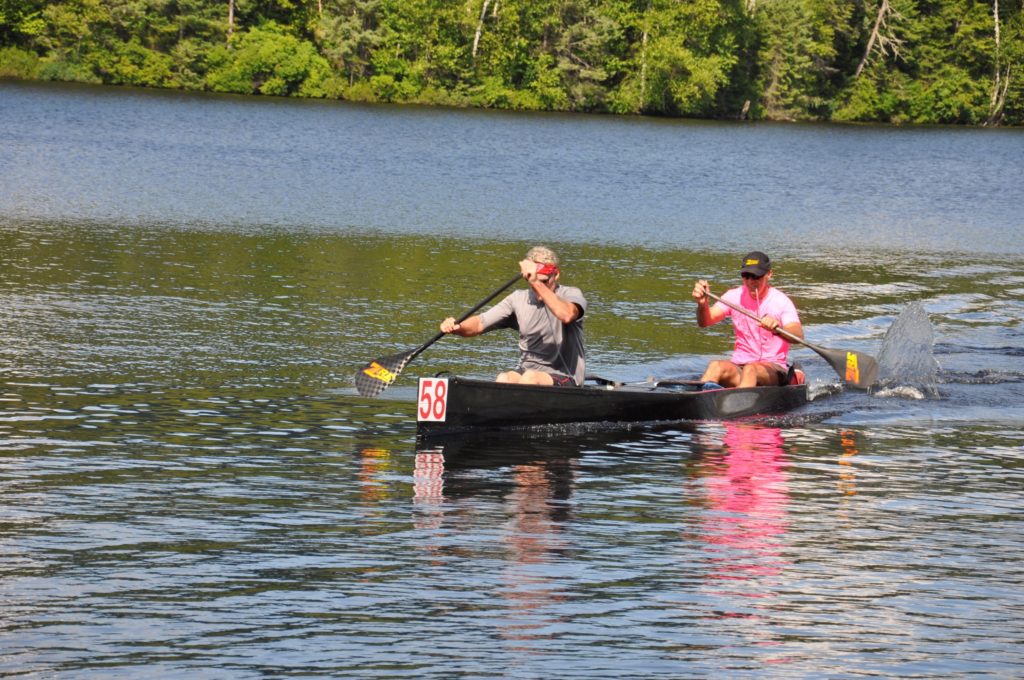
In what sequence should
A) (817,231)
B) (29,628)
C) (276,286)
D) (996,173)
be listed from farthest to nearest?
(996,173) → (817,231) → (276,286) → (29,628)

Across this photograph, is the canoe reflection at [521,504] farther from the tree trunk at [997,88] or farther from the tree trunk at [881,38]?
the tree trunk at [997,88]

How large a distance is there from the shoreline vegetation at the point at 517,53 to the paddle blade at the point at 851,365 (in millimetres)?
70487

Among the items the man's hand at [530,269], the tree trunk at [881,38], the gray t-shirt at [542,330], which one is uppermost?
the tree trunk at [881,38]

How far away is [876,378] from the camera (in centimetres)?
Answer: 1520

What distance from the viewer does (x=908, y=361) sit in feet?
54.5

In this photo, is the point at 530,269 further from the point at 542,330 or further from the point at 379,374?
the point at 379,374

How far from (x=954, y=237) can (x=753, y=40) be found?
57551mm

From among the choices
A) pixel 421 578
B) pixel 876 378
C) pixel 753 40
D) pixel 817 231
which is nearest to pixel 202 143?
pixel 817 231

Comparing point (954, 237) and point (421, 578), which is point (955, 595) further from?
point (954, 237)

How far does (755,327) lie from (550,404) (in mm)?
2837

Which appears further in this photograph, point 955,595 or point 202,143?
point 202,143

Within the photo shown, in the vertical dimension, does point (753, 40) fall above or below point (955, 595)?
above

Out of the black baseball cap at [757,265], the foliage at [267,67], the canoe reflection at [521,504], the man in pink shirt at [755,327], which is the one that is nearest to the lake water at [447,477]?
the canoe reflection at [521,504]

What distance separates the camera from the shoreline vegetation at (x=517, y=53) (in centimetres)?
8188
